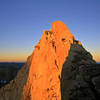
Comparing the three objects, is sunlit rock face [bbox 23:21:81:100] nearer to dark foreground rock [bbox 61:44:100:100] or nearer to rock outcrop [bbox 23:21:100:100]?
rock outcrop [bbox 23:21:100:100]

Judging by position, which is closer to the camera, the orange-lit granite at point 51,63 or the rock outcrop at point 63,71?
the rock outcrop at point 63,71

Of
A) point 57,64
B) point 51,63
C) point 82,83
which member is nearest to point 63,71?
point 82,83

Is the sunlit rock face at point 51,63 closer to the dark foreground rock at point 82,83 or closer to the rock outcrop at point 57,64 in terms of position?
the rock outcrop at point 57,64

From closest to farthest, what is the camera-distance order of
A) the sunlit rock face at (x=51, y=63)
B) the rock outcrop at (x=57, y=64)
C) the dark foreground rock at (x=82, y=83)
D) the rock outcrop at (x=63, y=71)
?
the dark foreground rock at (x=82, y=83)
the rock outcrop at (x=63, y=71)
the rock outcrop at (x=57, y=64)
the sunlit rock face at (x=51, y=63)

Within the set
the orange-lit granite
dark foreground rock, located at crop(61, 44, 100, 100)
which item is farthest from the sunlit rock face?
dark foreground rock, located at crop(61, 44, 100, 100)

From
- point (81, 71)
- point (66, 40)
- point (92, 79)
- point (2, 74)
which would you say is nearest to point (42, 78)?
point (66, 40)

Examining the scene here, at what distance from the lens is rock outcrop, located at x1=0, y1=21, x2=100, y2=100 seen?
6633 mm

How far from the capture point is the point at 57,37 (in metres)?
14.8

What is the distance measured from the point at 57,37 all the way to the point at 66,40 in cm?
150

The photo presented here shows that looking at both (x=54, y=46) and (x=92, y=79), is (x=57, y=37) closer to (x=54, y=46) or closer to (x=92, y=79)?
(x=54, y=46)

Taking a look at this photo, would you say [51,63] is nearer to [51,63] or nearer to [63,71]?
[51,63]

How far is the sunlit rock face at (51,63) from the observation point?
38.3 feet

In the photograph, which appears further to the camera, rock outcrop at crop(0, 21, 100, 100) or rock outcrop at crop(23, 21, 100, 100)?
rock outcrop at crop(23, 21, 100, 100)

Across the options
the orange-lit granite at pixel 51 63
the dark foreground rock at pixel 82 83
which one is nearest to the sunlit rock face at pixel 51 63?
the orange-lit granite at pixel 51 63
